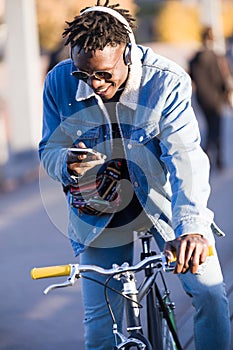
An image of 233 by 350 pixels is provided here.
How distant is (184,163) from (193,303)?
2.07 feet

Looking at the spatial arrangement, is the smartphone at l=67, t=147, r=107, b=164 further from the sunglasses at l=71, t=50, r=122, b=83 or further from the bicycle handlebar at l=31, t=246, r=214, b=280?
the bicycle handlebar at l=31, t=246, r=214, b=280

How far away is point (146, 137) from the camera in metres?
3.84

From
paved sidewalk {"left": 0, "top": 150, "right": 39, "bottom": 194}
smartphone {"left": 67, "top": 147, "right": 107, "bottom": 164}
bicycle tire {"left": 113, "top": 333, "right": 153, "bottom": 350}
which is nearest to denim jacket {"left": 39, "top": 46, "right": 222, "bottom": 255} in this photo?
smartphone {"left": 67, "top": 147, "right": 107, "bottom": 164}

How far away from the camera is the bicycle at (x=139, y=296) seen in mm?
3398

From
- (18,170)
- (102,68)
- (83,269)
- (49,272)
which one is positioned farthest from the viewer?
(18,170)

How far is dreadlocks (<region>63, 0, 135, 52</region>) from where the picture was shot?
3625 mm

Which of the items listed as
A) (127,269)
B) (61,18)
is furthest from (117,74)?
(61,18)

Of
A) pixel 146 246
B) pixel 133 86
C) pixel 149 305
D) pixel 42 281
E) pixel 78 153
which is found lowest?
pixel 42 281

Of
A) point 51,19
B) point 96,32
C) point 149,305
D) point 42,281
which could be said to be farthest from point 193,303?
point 51,19

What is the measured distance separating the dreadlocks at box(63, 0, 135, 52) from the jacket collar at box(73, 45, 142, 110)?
0.31 feet

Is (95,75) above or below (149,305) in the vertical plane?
above

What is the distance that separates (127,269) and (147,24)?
130 feet

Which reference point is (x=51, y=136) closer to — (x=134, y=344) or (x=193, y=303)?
(x=193, y=303)

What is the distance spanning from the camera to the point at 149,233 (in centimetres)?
411
